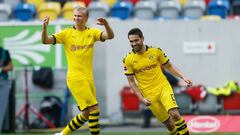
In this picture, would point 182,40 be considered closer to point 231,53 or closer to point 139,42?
point 231,53

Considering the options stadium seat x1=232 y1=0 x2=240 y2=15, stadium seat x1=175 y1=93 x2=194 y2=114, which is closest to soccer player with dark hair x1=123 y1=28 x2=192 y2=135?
stadium seat x1=175 y1=93 x2=194 y2=114

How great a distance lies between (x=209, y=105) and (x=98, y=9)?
149 inches

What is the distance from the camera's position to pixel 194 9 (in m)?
21.2

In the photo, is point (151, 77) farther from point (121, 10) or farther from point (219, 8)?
point (219, 8)

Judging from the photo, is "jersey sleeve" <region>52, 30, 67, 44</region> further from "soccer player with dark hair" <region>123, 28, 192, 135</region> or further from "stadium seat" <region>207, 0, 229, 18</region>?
"stadium seat" <region>207, 0, 229, 18</region>

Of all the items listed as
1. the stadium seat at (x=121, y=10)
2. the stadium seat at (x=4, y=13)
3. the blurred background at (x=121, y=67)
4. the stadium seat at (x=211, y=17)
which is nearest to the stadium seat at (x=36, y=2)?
the stadium seat at (x=4, y=13)

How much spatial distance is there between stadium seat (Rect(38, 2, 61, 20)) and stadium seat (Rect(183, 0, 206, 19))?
3.25m

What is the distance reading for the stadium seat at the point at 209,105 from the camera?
19.6m

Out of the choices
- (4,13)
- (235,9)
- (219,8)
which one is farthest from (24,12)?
(235,9)

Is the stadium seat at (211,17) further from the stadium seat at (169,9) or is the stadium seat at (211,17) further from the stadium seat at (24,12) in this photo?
the stadium seat at (24,12)

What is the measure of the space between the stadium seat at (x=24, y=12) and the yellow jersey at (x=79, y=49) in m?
8.00

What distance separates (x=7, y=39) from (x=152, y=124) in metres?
4.06

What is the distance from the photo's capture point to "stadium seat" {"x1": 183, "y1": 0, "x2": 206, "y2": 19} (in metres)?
21.1

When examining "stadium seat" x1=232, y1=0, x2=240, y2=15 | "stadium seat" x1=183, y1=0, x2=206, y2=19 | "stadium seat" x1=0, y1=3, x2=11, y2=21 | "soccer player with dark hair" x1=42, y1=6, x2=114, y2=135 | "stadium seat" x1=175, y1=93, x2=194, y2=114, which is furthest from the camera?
"stadium seat" x1=232, y1=0, x2=240, y2=15
